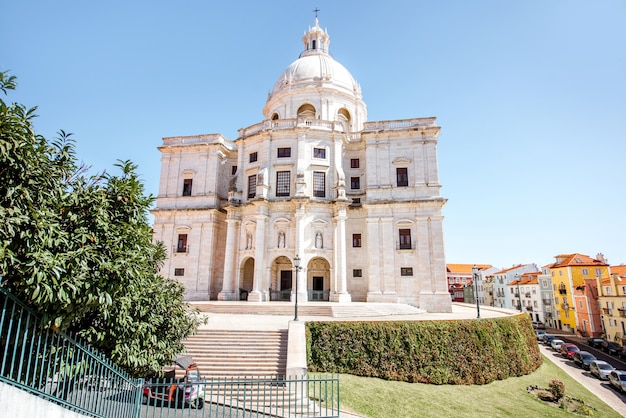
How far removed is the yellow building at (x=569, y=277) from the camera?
2003 inches

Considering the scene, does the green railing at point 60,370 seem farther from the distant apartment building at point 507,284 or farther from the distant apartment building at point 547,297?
the distant apartment building at point 507,284

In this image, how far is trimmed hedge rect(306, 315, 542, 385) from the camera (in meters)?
17.1

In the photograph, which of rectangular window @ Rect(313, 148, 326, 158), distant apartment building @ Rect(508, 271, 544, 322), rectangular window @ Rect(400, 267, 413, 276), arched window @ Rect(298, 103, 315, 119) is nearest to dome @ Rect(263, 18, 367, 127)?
arched window @ Rect(298, 103, 315, 119)

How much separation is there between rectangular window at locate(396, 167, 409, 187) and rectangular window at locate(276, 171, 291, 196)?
32.6 ft

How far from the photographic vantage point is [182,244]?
1344 inches

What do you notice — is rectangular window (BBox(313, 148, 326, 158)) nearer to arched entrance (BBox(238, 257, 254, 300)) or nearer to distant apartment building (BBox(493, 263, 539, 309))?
arched entrance (BBox(238, 257, 254, 300))

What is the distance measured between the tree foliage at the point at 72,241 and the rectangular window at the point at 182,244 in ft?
84.2

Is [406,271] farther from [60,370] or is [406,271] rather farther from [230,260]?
[60,370]

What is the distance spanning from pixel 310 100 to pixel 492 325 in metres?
28.3

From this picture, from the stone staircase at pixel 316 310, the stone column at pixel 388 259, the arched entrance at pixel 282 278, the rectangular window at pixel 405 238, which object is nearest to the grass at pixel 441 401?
the stone staircase at pixel 316 310

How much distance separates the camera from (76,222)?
267 inches

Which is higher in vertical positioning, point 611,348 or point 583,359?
point 583,359

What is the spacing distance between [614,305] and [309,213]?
4213 centimetres

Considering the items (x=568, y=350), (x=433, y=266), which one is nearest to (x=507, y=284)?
(x=568, y=350)
